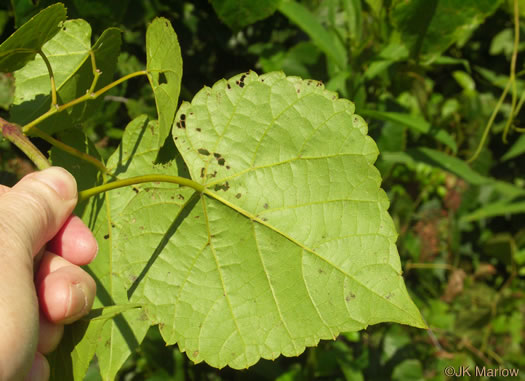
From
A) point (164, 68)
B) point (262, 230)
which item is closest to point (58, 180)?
point (164, 68)

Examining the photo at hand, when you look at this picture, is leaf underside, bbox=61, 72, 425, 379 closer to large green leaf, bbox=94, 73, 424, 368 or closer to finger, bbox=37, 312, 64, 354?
large green leaf, bbox=94, 73, 424, 368

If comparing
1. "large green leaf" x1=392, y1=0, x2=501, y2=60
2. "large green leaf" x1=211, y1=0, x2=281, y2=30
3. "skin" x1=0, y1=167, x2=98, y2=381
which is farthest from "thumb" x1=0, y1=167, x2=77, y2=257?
"large green leaf" x1=392, y1=0, x2=501, y2=60

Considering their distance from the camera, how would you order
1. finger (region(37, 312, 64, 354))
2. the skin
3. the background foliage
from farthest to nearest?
the background foliage < finger (region(37, 312, 64, 354)) < the skin

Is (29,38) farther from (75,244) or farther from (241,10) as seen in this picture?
(241,10)

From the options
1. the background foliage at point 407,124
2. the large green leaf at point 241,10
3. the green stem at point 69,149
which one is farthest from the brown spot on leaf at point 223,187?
the large green leaf at point 241,10

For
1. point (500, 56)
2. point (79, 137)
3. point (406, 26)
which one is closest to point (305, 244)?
point (79, 137)

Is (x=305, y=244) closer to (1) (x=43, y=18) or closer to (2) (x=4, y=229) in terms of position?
(2) (x=4, y=229)

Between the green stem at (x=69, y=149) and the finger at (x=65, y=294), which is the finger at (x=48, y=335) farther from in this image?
the green stem at (x=69, y=149)
